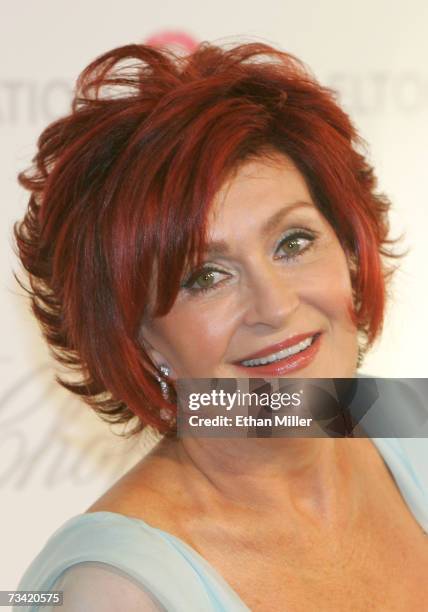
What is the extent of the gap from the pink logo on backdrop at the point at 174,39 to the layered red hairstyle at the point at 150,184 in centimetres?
26

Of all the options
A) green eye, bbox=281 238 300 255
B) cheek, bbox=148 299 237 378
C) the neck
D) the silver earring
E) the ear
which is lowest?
the neck

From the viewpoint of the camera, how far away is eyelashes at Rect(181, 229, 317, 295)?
899 mm

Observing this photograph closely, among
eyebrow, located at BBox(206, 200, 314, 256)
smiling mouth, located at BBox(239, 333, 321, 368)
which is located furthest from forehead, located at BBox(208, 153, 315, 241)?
smiling mouth, located at BBox(239, 333, 321, 368)

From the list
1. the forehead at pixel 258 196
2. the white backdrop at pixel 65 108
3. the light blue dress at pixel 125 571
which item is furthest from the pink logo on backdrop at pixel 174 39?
the light blue dress at pixel 125 571

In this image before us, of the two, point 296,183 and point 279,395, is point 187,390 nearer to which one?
point 279,395

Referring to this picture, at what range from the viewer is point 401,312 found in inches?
52.9

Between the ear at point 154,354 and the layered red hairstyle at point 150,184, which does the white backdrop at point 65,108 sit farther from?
the ear at point 154,354

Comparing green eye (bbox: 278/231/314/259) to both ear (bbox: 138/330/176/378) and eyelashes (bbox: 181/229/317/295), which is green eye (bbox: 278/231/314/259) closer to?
eyelashes (bbox: 181/229/317/295)

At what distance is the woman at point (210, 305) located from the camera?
0.87 meters

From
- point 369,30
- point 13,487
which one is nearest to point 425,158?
point 369,30

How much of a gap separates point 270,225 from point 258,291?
2.5 inches

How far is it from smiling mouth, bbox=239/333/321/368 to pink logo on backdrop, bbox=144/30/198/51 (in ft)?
1.66

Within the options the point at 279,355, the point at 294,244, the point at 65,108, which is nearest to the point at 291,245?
the point at 294,244

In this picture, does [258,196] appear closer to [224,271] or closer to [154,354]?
[224,271]
